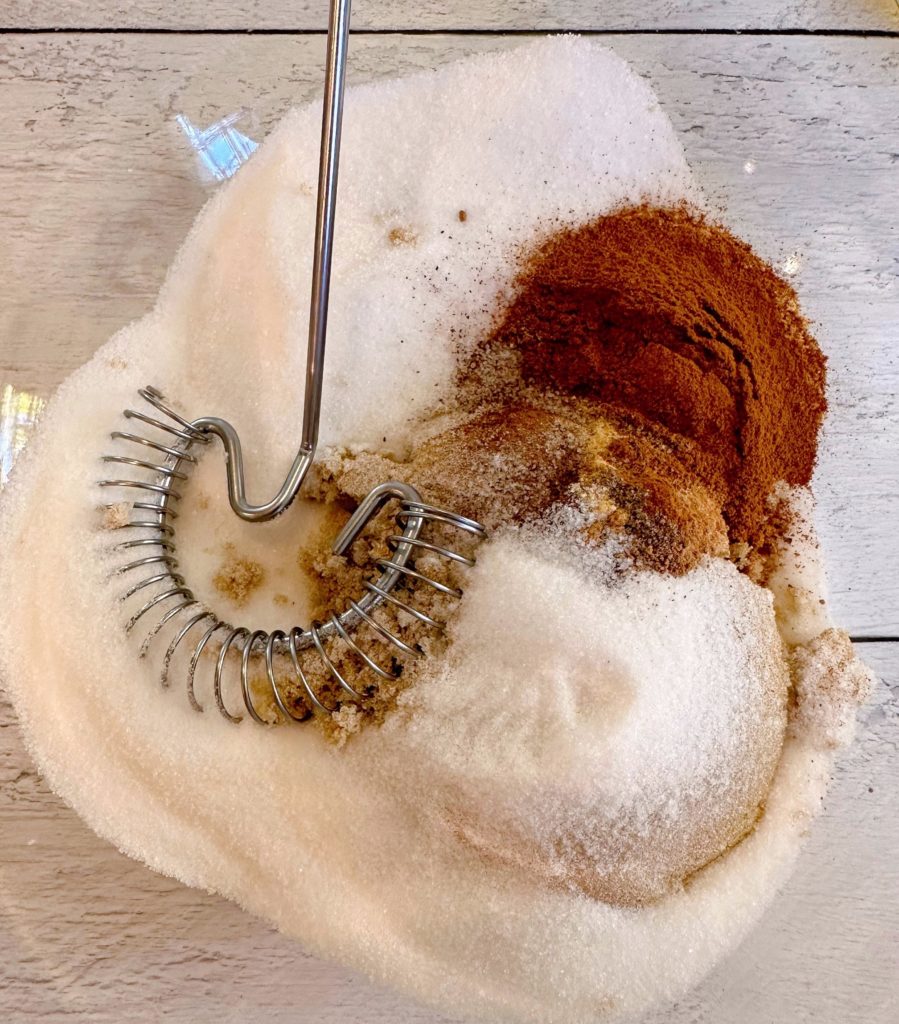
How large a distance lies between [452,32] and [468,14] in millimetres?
20

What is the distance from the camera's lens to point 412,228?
565 millimetres

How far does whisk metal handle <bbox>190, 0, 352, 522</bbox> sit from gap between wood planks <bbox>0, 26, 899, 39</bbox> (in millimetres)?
130

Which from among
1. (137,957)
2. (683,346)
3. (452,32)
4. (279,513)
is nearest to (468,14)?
(452,32)

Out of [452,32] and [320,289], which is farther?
[452,32]

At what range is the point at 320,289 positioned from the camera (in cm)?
49

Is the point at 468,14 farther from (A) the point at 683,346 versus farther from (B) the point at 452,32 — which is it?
(A) the point at 683,346

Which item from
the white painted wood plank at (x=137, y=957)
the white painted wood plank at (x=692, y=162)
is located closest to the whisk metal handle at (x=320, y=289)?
the white painted wood plank at (x=692, y=162)

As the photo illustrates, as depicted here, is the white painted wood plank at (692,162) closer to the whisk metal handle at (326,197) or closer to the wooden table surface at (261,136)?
the wooden table surface at (261,136)

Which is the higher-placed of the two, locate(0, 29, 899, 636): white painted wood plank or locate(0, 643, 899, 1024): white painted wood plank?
locate(0, 29, 899, 636): white painted wood plank

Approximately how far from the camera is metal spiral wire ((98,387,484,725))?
1.53ft

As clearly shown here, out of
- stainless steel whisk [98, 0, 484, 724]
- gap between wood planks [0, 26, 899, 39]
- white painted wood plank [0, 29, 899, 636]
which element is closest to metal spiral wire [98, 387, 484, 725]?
stainless steel whisk [98, 0, 484, 724]

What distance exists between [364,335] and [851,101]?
17.0 inches

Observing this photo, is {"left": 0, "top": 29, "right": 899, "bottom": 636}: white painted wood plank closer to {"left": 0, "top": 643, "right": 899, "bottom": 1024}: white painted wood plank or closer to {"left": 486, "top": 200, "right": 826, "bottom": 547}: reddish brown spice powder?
{"left": 486, "top": 200, "right": 826, "bottom": 547}: reddish brown spice powder

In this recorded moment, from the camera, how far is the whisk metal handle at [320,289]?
485 mm
